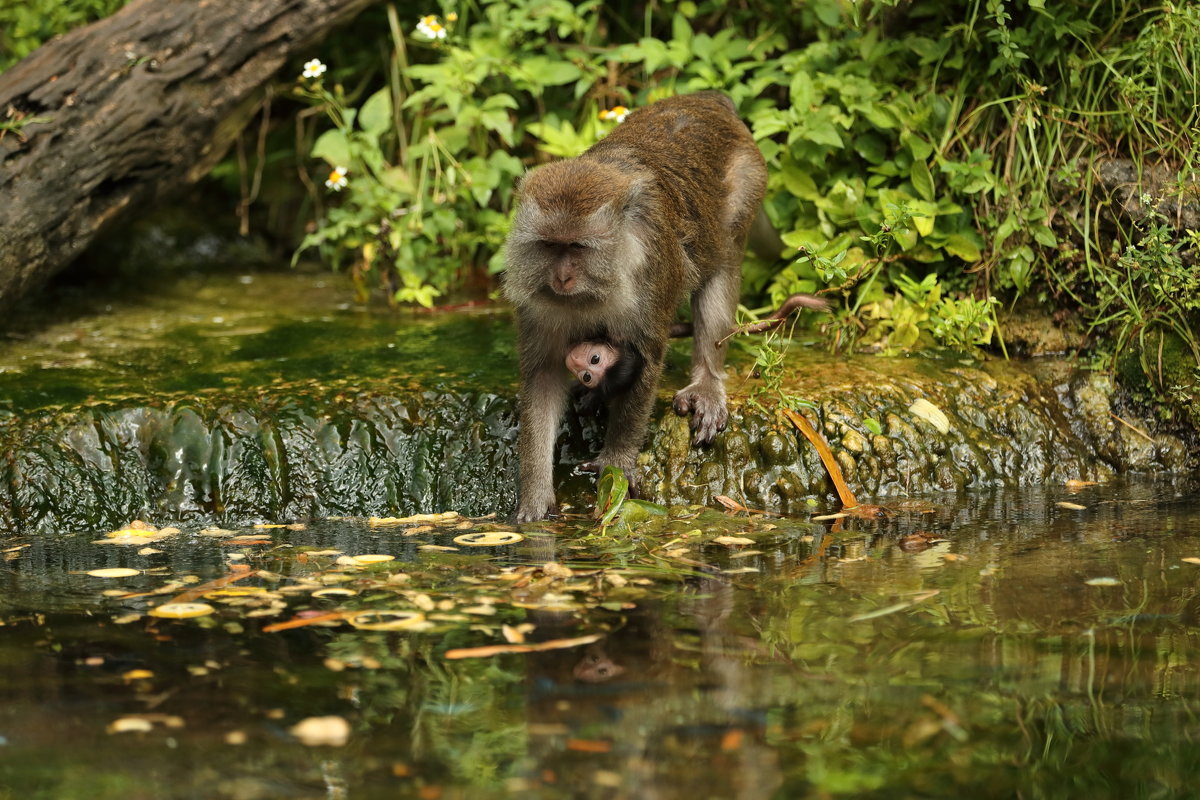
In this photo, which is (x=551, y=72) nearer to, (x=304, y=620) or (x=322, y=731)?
(x=304, y=620)

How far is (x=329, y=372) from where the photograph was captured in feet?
20.6

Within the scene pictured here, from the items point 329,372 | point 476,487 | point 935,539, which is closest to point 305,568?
point 476,487

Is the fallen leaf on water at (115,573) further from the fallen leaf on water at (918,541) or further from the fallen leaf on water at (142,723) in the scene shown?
the fallen leaf on water at (918,541)

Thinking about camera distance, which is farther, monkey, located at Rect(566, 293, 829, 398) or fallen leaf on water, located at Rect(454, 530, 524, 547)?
monkey, located at Rect(566, 293, 829, 398)

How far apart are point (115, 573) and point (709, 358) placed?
2727 mm

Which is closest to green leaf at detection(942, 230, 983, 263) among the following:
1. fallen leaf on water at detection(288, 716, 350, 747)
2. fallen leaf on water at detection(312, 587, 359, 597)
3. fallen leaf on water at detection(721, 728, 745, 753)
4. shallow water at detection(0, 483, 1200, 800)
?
shallow water at detection(0, 483, 1200, 800)

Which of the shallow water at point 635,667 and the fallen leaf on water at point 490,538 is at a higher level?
the fallen leaf on water at point 490,538

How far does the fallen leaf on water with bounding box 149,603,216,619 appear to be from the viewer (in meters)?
4.09

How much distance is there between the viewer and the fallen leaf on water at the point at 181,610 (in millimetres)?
4094

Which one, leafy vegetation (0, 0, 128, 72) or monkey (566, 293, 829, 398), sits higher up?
leafy vegetation (0, 0, 128, 72)

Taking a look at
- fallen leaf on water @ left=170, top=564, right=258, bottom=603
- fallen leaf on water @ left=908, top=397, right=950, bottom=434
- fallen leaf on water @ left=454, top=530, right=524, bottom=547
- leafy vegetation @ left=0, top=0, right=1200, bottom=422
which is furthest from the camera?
leafy vegetation @ left=0, top=0, right=1200, bottom=422

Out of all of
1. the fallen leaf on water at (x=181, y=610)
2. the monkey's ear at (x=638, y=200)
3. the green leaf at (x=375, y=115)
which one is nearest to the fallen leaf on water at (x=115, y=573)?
the fallen leaf on water at (x=181, y=610)

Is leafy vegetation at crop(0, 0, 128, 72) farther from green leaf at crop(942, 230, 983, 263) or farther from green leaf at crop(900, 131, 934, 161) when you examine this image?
green leaf at crop(942, 230, 983, 263)

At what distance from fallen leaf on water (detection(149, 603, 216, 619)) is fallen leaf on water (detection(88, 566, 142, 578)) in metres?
0.53
